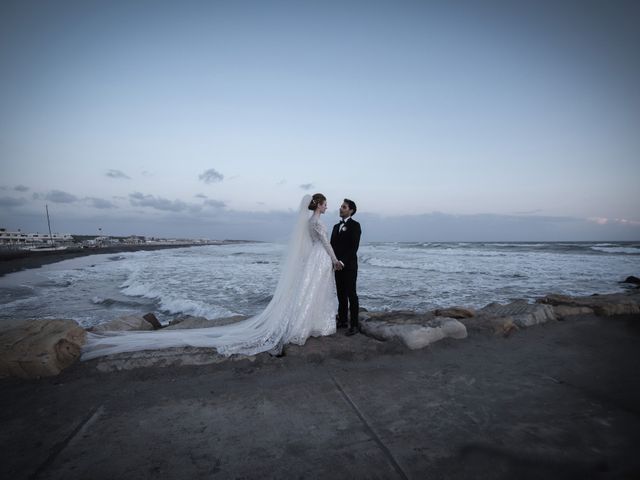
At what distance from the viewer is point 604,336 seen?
460cm

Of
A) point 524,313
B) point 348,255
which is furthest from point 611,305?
point 348,255

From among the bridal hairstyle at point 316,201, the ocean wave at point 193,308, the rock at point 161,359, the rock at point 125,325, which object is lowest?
the ocean wave at point 193,308

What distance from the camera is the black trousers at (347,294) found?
4637mm

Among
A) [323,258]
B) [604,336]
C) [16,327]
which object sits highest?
[323,258]

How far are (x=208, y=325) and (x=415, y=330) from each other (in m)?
3.45

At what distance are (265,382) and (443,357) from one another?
2280 mm

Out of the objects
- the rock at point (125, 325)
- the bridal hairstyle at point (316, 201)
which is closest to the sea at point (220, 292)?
the rock at point (125, 325)

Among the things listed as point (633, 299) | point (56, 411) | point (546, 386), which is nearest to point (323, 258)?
point (546, 386)

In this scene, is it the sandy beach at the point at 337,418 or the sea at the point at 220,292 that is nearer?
the sandy beach at the point at 337,418

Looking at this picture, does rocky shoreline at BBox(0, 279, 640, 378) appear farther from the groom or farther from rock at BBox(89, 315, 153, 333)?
the groom

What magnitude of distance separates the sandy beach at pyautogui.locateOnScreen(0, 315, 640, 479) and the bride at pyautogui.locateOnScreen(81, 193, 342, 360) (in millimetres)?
362

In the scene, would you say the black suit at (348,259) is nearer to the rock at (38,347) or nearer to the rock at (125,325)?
the rock at (38,347)

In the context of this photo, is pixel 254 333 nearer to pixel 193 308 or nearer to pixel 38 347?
pixel 38 347

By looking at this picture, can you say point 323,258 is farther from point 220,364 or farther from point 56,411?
point 56,411
